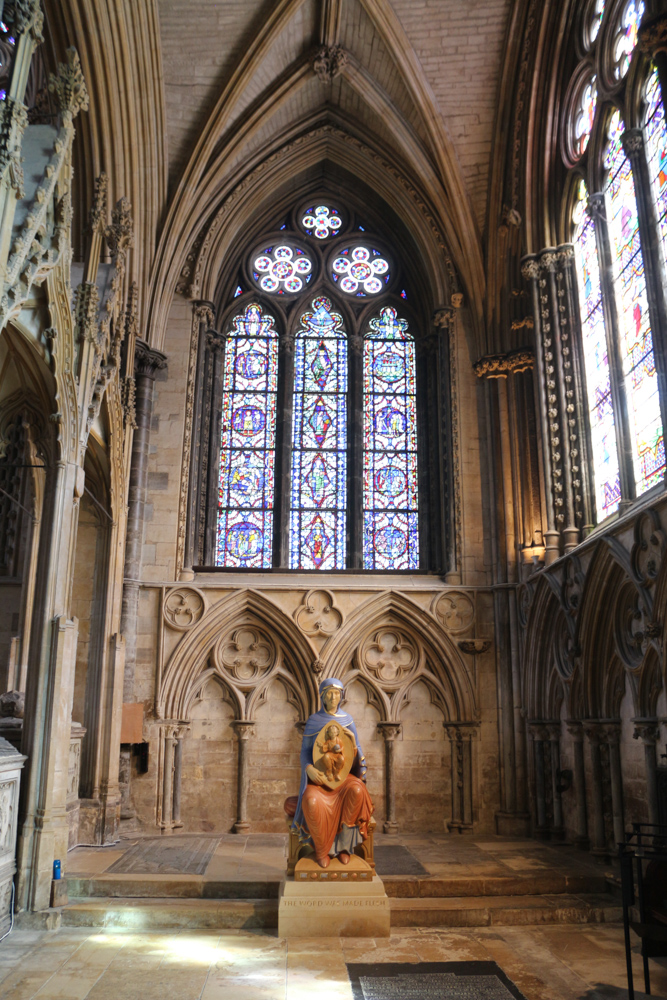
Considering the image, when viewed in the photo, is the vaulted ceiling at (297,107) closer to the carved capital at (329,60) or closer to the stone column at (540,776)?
the carved capital at (329,60)

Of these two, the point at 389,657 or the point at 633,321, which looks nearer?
the point at 633,321

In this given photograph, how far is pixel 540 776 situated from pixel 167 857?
472 centimetres

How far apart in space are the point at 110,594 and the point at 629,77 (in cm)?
843

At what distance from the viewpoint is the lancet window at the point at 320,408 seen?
13.3 metres

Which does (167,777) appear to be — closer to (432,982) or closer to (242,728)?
(242,728)

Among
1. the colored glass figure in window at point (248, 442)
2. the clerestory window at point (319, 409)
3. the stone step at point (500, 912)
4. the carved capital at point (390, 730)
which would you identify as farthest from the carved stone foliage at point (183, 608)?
the stone step at point (500, 912)

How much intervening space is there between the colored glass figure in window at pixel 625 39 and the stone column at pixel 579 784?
24.7ft

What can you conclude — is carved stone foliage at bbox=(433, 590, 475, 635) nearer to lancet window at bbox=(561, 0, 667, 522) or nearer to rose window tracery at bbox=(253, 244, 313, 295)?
lancet window at bbox=(561, 0, 667, 522)

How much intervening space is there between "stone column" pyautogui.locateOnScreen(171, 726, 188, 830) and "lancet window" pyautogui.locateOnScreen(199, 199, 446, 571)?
8.46 ft

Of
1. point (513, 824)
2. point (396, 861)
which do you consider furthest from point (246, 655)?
point (513, 824)

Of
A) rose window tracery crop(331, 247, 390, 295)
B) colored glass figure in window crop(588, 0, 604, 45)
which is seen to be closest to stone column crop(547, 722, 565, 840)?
rose window tracery crop(331, 247, 390, 295)

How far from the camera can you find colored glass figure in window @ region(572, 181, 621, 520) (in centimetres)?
1005

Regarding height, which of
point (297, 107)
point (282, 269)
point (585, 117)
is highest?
point (297, 107)

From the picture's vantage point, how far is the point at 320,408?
13984mm
